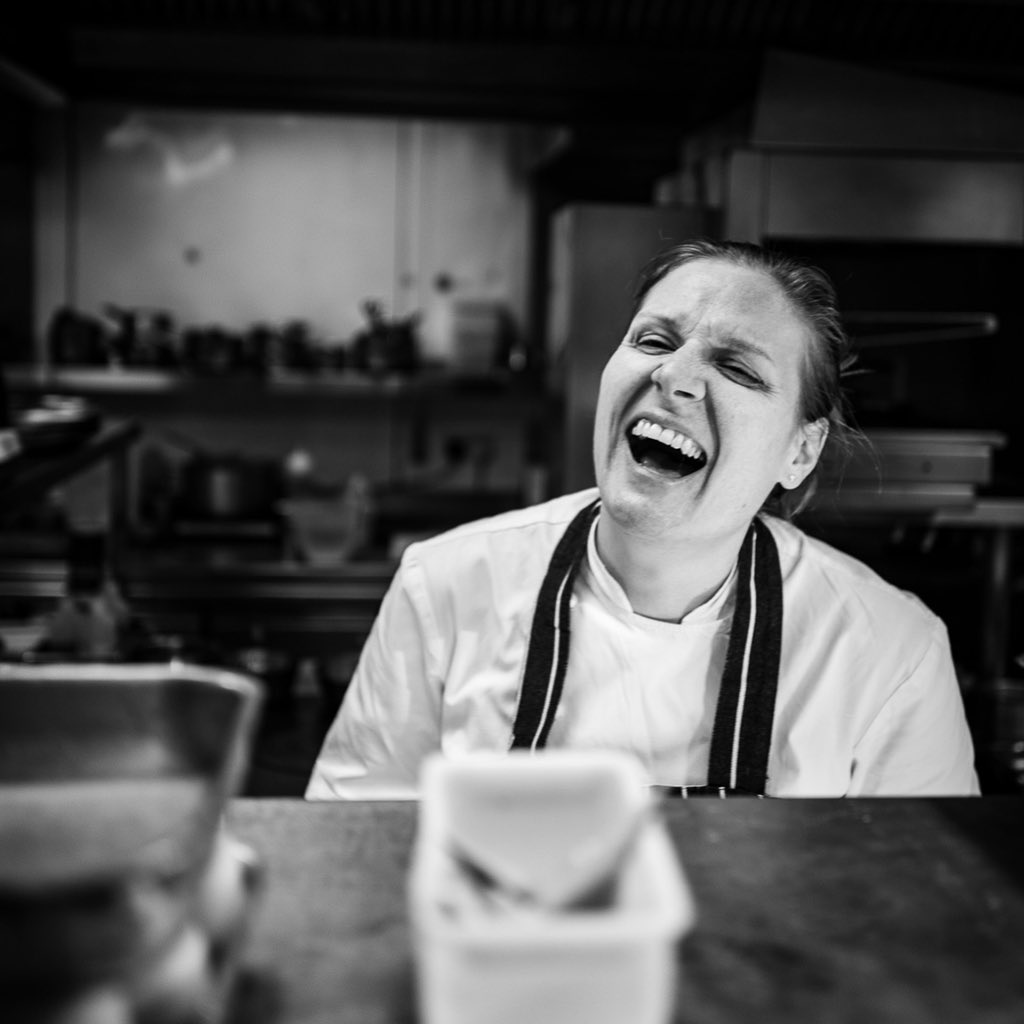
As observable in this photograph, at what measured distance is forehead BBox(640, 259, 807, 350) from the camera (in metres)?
1.69

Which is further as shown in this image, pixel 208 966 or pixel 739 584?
pixel 739 584

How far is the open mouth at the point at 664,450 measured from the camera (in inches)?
64.7

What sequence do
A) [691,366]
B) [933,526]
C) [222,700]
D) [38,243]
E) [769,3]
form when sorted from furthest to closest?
1. [38,243]
2. [933,526]
3. [769,3]
4. [691,366]
5. [222,700]

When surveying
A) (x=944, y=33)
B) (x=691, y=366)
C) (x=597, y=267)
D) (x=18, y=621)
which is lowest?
(x=18, y=621)

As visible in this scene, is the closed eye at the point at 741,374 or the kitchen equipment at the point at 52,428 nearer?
the closed eye at the point at 741,374

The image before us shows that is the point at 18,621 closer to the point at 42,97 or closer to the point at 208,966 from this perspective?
the point at 42,97

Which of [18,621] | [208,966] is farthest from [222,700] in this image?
[18,621]

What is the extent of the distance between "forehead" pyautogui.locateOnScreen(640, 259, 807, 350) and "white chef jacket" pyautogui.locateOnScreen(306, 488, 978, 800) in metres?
0.31

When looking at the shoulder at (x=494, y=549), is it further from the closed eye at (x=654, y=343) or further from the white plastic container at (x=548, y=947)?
the white plastic container at (x=548, y=947)

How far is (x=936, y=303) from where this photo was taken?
351 centimetres

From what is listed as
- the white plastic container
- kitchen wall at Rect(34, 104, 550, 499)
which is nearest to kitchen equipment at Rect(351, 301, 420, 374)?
kitchen wall at Rect(34, 104, 550, 499)

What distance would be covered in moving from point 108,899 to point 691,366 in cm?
116

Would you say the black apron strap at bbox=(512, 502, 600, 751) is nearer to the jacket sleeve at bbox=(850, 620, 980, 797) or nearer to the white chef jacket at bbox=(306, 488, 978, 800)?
the white chef jacket at bbox=(306, 488, 978, 800)

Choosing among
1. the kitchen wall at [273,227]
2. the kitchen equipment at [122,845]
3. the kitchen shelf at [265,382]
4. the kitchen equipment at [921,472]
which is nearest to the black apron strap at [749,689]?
the kitchen equipment at [122,845]
